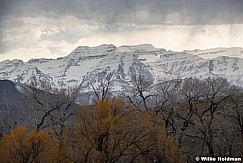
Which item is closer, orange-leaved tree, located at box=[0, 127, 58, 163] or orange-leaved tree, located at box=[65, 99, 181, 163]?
orange-leaved tree, located at box=[65, 99, 181, 163]

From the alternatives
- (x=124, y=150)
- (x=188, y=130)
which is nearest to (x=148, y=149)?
(x=124, y=150)

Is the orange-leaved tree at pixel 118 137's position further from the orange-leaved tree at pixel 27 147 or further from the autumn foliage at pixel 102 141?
the orange-leaved tree at pixel 27 147

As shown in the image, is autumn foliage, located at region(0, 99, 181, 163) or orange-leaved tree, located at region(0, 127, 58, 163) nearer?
autumn foliage, located at region(0, 99, 181, 163)

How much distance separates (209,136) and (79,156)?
1656cm

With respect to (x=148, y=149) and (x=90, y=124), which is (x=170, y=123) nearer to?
(x=148, y=149)

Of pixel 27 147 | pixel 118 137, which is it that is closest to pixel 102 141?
pixel 118 137

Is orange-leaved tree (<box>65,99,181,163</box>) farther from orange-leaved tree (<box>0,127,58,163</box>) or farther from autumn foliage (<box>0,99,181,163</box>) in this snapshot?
orange-leaved tree (<box>0,127,58,163</box>)

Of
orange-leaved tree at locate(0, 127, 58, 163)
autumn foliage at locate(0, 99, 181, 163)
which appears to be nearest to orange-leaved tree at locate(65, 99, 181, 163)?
autumn foliage at locate(0, 99, 181, 163)

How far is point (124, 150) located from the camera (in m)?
54.5

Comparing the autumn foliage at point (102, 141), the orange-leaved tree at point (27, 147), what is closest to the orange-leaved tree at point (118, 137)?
the autumn foliage at point (102, 141)

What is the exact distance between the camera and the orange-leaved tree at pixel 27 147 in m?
54.9

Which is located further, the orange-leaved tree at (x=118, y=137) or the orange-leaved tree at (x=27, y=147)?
the orange-leaved tree at (x=27, y=147)

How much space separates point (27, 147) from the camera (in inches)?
2191

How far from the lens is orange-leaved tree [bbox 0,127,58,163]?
54856 millimetres
